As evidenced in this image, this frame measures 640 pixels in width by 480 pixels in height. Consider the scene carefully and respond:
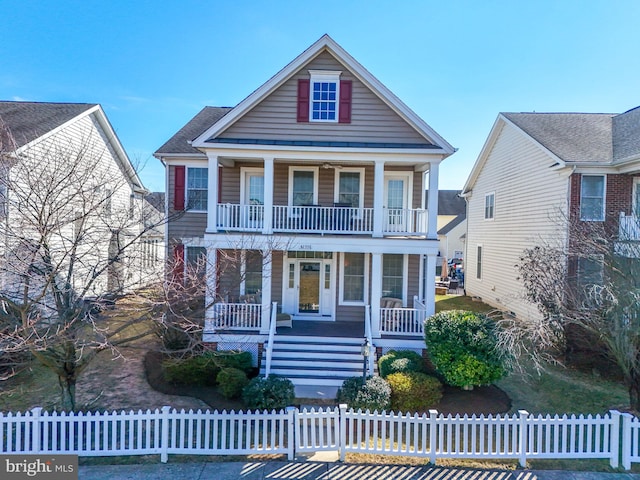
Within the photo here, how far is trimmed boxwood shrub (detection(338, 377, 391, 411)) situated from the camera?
768cm

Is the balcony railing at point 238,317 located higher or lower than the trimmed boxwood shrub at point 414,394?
higher

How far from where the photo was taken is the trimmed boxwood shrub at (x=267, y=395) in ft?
25.0

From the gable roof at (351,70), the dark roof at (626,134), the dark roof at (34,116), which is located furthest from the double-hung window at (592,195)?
the dark roof at (34,116)

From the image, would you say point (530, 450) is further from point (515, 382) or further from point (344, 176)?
point (344, 176)

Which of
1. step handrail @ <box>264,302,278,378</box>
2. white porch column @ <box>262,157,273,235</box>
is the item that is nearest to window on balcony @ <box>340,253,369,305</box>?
step handrail @ <box>264,302,278,378</box>

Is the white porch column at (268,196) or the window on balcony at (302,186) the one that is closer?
the white porch column at (268,196)

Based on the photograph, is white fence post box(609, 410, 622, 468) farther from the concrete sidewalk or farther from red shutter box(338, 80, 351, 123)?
red shutter box(338, 80, 351, 123)

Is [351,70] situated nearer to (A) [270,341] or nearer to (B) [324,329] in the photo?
(B) [324,329]

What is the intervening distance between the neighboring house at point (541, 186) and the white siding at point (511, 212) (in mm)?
41

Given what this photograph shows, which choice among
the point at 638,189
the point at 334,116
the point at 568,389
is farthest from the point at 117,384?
the point at 638,189

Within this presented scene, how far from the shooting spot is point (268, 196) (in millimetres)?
10531

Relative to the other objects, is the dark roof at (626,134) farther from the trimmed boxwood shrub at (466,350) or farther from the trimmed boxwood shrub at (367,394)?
the trimmed boxwood shrub at (367,394)

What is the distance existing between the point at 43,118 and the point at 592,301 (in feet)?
64.3

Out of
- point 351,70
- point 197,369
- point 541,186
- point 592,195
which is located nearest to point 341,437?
point 197,369
